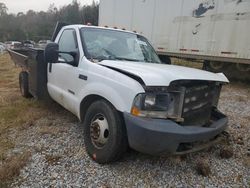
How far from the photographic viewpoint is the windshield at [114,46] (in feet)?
12.7

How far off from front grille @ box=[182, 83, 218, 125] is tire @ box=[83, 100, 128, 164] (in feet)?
2.54

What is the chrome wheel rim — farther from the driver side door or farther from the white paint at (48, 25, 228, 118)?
the driver side door

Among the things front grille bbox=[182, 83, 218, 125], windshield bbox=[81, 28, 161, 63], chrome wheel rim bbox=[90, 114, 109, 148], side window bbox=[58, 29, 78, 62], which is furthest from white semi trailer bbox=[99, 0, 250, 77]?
chrome wheel rim bbox=[90, 114, 109, 148]

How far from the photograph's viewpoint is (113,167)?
127 inches

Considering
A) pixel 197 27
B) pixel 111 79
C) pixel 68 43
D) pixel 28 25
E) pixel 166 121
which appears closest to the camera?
pixel 166 121

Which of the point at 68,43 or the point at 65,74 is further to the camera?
the point at 68,43

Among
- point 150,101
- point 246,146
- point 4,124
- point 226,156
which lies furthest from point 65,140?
point 246,146

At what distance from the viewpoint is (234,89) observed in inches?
362

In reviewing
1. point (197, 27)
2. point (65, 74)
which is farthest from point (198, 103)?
point (197, 27)

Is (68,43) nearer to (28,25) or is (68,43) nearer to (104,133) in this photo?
(104,133)

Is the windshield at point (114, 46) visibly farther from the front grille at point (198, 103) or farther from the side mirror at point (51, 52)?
the front grille at point (198, 103)

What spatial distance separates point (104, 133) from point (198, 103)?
124 cm

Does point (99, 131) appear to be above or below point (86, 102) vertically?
below

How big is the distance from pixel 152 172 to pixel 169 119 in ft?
2.54
